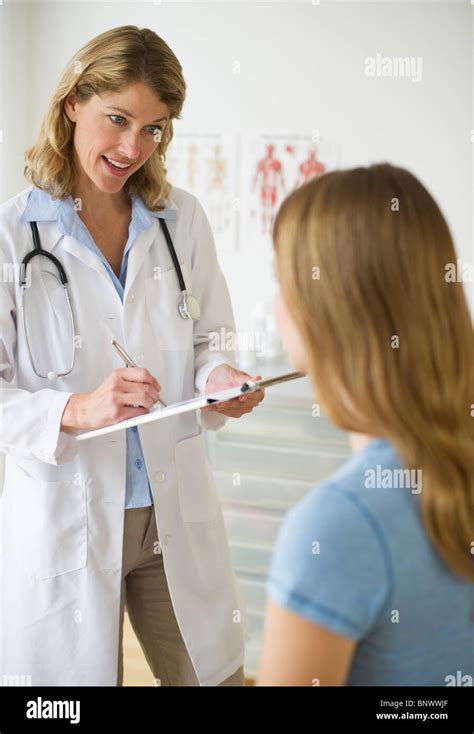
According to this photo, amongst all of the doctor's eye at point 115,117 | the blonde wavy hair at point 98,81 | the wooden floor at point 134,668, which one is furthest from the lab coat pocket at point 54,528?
the wooden floor at point 134,668

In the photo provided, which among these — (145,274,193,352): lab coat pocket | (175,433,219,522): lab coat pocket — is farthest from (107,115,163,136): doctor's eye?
(175,433,219,522): lab coat pocket

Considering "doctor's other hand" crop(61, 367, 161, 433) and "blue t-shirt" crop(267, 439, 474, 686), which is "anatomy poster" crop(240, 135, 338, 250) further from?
"blue t-shirt" crop(267, 439, 474, 686)

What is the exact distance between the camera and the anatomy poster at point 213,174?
10.1 feet

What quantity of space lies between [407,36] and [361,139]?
37 centimetres

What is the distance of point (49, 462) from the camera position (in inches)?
54.5

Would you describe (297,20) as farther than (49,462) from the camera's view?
Yes

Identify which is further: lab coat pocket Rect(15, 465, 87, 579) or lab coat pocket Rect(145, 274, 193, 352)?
lab coat pocket Rect(145, 274, 193, 352)

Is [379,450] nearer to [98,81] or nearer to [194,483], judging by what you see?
[194,483]

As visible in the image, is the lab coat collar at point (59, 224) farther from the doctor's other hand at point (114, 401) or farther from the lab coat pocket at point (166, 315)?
the doctor's other hand at point (114, 401)

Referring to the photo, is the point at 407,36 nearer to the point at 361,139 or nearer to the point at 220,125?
the point at 361,139

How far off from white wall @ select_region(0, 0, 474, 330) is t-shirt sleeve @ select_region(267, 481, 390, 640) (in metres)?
2.21

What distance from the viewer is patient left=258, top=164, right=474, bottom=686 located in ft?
2.45

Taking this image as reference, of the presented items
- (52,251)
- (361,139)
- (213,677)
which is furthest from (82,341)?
(361,139)

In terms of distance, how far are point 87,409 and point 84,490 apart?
7.9 inches
